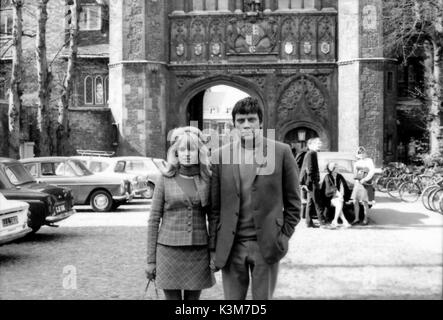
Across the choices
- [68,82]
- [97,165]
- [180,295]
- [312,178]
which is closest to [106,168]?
[97,165]

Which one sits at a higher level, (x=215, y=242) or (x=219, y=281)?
(x=215, y=242)

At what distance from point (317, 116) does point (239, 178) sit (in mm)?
24512

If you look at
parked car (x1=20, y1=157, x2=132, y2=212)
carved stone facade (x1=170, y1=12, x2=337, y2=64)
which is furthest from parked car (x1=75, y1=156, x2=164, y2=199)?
carved stone facade (x1=170, y1=12, x2=337, y2=64)

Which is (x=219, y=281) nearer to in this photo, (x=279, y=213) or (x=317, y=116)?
(x=279, y=213)

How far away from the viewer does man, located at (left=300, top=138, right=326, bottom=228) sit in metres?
13.6

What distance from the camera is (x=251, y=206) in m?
4.32

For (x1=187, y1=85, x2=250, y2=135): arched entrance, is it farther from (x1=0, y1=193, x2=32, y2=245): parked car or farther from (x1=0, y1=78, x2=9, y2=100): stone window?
(x1=0, y1=193, x2=32, y2=245): parked car

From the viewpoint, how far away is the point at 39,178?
16109 millimetres

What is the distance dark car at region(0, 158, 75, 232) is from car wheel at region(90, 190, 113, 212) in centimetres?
469

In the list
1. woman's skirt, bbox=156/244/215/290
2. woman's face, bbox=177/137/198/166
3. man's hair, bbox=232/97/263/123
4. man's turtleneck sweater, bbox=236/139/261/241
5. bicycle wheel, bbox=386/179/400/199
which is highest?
man's hair, bbox=232/97/263/123

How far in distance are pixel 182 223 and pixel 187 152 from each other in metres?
0.47

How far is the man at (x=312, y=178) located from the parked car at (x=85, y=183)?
18.0 feet
